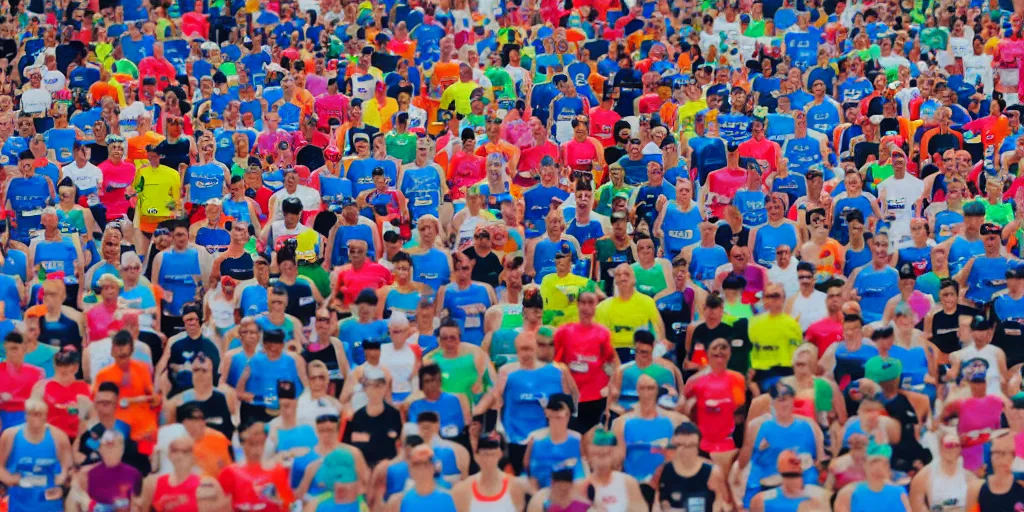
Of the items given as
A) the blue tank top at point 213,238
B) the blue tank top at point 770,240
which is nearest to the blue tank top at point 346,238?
the blue tank top at point 213,238

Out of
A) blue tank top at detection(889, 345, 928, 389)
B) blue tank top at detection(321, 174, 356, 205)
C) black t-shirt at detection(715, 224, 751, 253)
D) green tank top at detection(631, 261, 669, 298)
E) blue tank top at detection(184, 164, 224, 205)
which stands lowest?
blue tank top at detection(184, 164, 224, 205)

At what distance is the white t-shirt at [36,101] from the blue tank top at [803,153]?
349 inches

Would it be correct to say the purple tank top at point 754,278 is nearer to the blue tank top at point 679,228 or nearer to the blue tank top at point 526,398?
the blue tank top at point 679,228

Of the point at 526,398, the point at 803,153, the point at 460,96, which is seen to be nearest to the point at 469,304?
the point at 526,398

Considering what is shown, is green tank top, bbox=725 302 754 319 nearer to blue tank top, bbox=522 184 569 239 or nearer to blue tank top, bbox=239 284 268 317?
blue tank top, bbox=522 184 569 239

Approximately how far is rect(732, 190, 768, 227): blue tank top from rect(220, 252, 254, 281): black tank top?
4.79 metres

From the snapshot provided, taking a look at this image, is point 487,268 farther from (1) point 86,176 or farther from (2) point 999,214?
(1) point 86,176

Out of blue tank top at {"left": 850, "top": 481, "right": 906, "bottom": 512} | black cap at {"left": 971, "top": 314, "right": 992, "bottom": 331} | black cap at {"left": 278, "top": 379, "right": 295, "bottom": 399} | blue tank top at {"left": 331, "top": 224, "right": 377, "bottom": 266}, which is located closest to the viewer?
blue tank top at {"left": 850, "top": 481, "right": 906, "bottom": 512}

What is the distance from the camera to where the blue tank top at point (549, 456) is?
1512 cm

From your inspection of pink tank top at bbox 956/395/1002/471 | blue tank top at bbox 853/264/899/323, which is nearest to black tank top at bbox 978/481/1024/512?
pink tank top at bbox 956/395/1002/471

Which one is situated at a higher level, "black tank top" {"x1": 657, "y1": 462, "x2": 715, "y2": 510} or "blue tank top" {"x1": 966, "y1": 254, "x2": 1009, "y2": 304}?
"black tank top" {"x1": 657, "y1": 462, "x2": 715, "y2": 510}

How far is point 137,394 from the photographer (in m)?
16.0

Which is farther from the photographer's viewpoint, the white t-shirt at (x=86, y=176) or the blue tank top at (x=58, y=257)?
the white t-shirt at (x=86, y=176)

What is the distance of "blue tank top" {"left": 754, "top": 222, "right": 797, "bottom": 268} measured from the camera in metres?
19.4
